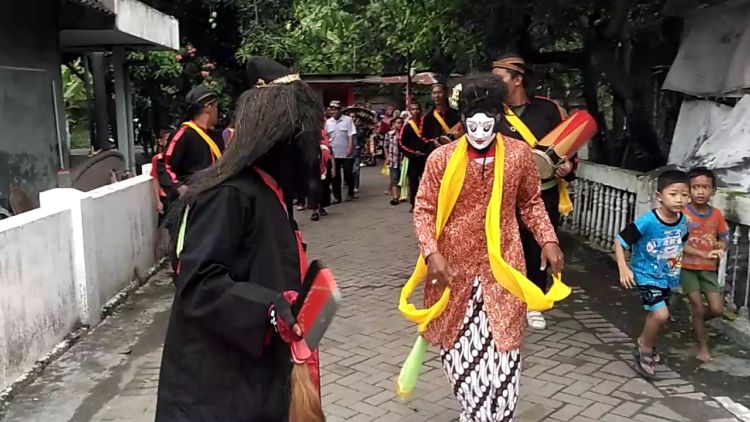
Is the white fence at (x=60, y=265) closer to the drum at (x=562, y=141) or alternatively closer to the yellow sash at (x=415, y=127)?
the drum at (x=562, y=141)

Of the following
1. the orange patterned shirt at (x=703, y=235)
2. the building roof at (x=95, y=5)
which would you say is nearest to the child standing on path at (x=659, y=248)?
the orange patterned shirt at (x=703, y=235)

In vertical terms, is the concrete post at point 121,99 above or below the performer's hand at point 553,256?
above

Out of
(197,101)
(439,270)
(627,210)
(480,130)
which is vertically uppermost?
(197,101)

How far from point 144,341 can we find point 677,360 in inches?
140

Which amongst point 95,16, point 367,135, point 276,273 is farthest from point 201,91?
point 367,135


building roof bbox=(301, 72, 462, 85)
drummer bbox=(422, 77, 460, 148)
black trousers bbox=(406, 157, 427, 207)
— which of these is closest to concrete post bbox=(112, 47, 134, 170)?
black trousers bbox=(406, 157, 427, 207)

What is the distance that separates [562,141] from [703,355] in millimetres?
1589

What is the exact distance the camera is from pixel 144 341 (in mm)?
5410

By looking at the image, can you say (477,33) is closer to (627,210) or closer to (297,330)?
(627,210)

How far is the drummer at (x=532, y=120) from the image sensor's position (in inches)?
180

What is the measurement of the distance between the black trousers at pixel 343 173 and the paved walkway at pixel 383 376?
612 cm

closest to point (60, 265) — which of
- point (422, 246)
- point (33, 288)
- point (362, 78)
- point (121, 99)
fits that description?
point (33, 288)

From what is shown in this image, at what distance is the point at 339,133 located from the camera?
1218cm

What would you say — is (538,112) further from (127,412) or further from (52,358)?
(52,358)
